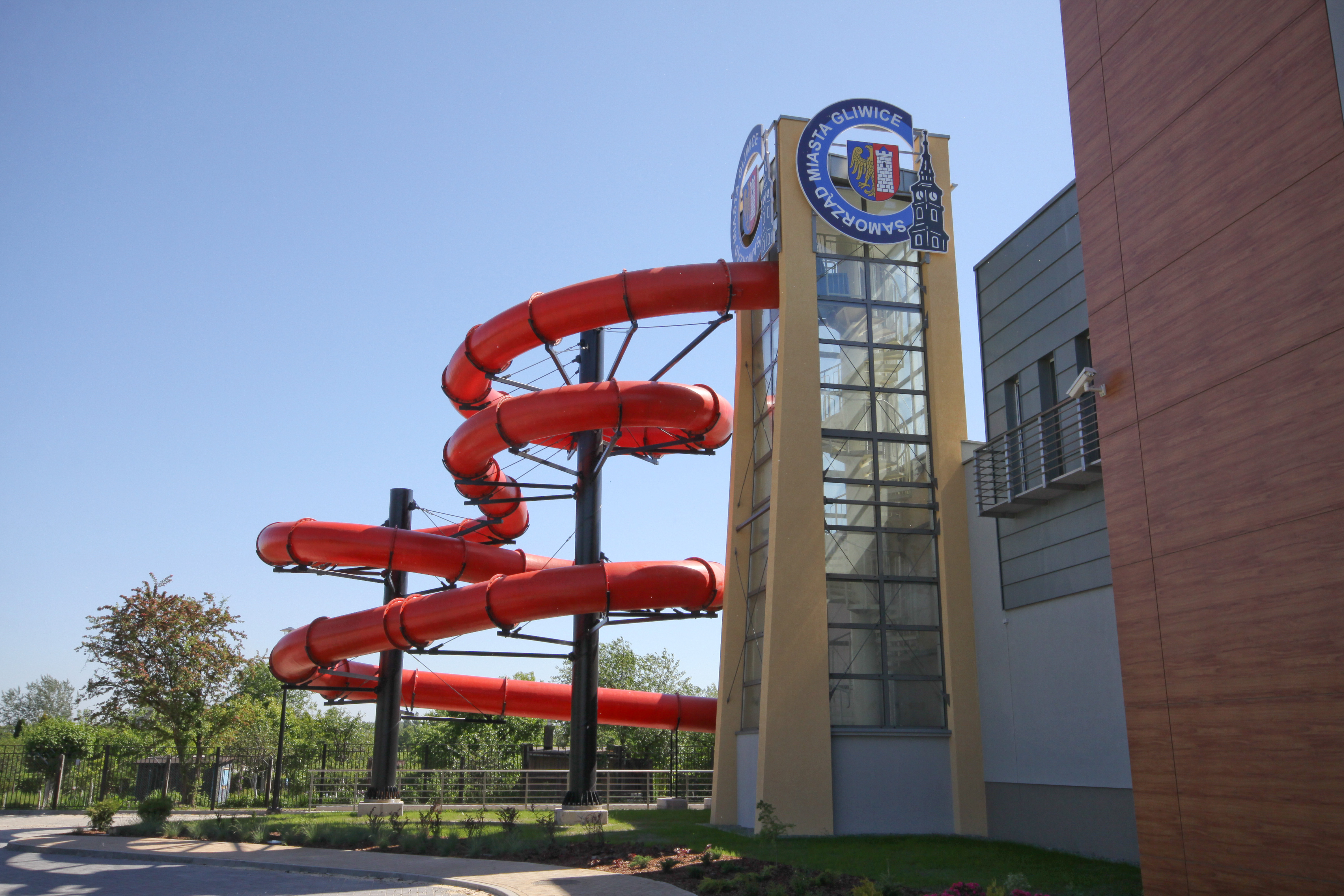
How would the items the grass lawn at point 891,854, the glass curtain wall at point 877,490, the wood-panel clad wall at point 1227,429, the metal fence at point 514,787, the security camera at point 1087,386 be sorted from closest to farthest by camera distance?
the wood-panel clad wall at point 1227,429, the security camera at point 1087,386, the grass lawn at point 891,854, the glass curtain wall at point 877,490, the metal fence at point 514,787

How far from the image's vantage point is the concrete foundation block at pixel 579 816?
18531 millimetres

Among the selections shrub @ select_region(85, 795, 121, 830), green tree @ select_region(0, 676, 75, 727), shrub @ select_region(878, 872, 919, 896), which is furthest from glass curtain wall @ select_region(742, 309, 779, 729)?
green tree @ select_region(0, 676, 75, 727)

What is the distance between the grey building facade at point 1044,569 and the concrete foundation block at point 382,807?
12781 mm

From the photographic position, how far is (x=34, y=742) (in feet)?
98.5

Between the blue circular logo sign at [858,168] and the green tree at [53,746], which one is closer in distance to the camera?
the blue circular logo sign at [858,168]

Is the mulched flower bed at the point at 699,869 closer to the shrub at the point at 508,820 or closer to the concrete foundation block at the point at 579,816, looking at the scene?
the shrub at the point at 508,820

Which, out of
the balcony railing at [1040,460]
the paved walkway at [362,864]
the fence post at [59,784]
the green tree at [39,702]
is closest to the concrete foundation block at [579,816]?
the paved walkway at [362,864]

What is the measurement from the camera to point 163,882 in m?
12.9

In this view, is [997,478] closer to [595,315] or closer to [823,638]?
[823,638]

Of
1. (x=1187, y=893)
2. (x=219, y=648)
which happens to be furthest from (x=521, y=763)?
(x=1187, y=893)


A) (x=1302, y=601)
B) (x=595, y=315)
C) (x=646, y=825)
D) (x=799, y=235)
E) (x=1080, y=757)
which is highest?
(x=799, y=235)

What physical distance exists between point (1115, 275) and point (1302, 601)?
371cm

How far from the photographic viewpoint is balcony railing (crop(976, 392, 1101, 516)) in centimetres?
1425

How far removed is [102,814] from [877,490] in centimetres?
1641
